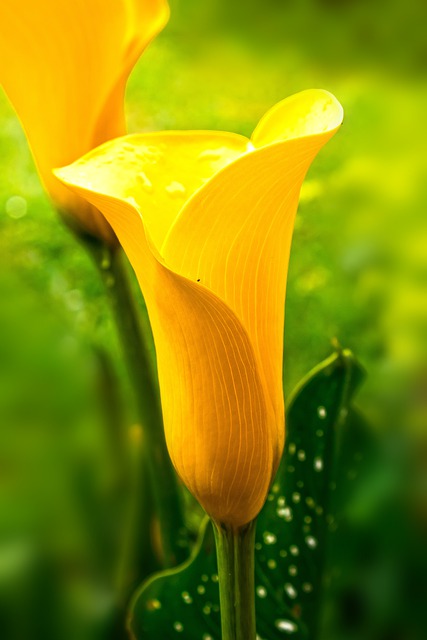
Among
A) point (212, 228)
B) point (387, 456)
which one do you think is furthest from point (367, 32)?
point (212, 228)

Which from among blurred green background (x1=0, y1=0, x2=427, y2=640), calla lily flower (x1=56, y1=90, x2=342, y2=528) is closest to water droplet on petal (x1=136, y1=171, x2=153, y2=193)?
Answer: calla lily flower (x1=56, y1=90, x2=342, y2=528)

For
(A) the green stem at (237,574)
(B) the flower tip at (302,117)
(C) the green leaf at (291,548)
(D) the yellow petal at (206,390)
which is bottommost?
(C) the green leaf at (291,548)

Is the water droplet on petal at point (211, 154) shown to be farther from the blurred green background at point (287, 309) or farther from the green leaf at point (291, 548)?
the blurred green background at point (287, 309)

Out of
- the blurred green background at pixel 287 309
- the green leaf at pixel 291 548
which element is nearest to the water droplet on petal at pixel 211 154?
the green leaf at pixel 291 548

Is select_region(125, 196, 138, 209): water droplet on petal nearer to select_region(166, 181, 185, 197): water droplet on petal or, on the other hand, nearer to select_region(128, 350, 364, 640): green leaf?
select_region(166, 181, 185, 197): water droplet on petal

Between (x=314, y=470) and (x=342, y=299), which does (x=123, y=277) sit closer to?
(x=314, y=470)

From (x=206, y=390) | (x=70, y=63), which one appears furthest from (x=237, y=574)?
(x=70, y=63)

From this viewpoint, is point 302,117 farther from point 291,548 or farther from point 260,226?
point 291,548
